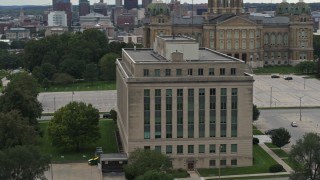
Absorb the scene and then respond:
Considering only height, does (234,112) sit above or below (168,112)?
below

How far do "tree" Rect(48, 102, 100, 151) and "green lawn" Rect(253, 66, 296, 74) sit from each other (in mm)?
94135

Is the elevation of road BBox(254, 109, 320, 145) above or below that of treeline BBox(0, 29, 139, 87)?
below

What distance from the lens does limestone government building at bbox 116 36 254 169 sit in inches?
2830

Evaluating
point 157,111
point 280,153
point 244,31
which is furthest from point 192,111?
point 244,31

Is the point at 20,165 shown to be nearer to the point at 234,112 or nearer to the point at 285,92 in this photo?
the point at 234,112

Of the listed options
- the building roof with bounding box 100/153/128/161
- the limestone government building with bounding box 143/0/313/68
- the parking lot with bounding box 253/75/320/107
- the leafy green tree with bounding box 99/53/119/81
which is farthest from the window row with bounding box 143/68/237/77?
the limestone government building with bounding box 143/0/313/68

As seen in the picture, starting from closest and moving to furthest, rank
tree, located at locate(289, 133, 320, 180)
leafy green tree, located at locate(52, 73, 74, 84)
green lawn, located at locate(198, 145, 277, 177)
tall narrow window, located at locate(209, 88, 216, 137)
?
tree, located at locate(289, 133, 320, 180) < green lawn, located at locate(198, 145, 277, 177) < tall narrow window, located at locate(209, 88, 216, 137) < leafy green tree, located at locate(52, 73, 74, 84)

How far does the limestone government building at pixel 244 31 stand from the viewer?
17638cm

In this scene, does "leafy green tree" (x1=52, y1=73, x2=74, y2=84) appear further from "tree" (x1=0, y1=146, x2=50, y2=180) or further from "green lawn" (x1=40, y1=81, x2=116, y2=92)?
"tree" (x1=0, y1=146, x2=50, y2=180)

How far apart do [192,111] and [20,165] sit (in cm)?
2162

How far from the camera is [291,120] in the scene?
331 ft

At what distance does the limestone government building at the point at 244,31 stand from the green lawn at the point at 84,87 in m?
31.7

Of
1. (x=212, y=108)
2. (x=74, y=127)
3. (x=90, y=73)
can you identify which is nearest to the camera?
(x=212, y=108)

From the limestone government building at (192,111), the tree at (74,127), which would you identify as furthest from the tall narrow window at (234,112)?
the tree at (74,127)
